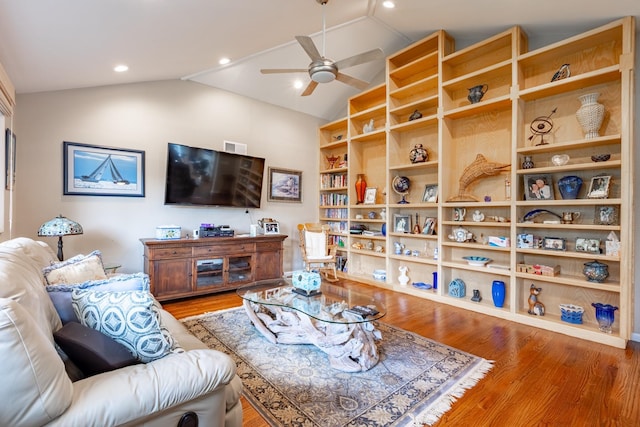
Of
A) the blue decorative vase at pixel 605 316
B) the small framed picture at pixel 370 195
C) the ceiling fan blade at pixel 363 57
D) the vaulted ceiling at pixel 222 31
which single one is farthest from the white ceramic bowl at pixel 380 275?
the vaulted ceiling at pixel 222 31

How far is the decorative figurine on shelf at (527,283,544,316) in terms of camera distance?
325cm

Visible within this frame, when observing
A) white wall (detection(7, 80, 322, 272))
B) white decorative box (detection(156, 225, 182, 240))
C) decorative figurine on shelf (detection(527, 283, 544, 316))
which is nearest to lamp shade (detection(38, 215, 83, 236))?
white wall (detection(7, 80, 322, 272))

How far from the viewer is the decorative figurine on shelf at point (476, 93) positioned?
3.75 metres

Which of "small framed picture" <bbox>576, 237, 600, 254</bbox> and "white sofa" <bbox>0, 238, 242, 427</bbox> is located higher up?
"small framed picture" <bbox>576, 237, 600, 254</bbox>

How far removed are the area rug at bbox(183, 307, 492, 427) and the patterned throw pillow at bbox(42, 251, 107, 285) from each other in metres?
1.08

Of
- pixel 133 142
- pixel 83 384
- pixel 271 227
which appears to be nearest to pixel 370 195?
pixel 271 227

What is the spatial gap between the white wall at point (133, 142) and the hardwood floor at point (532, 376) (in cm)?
140

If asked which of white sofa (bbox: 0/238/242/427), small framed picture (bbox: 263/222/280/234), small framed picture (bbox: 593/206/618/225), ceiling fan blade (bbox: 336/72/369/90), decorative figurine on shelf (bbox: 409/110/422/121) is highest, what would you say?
decorative figurine on shelf (bbox: 409/110/422/121)

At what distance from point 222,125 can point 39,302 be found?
12.7 feet

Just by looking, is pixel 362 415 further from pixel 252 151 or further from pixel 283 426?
pixel 252 151

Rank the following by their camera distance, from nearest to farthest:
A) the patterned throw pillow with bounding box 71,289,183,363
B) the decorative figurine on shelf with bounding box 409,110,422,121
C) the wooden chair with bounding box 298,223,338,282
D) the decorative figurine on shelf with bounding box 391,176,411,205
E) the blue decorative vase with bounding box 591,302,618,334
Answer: the patterned throw pillow with bounding box 71,289,183,363 → the blue decorative vase with bounding box 591,302,618,334 → the decorative figurine on shelf with bounding box 409,110,422,121 → the decorative figurine on shelf with bounding box 391,176,411,205 → the wooden chair with bounding box 298,223,338,282

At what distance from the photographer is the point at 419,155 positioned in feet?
14.2

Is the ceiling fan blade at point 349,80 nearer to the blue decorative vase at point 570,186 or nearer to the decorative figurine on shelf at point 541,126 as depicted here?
the decorative figurine on shelf at point 541,126

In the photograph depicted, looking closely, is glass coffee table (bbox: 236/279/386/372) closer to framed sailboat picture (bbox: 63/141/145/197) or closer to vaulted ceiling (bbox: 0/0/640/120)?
framed sailboat picture (bbox: 63/141/145/197)
